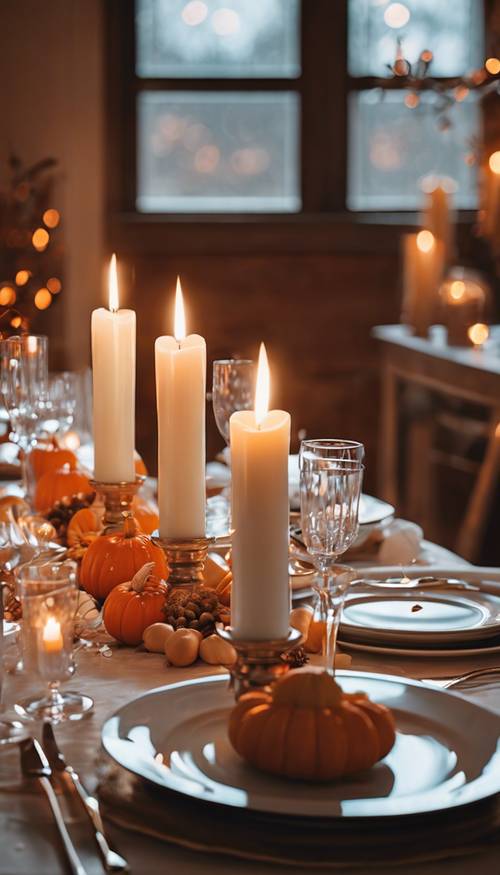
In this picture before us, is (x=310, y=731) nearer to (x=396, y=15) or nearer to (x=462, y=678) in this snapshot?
(x=462, y=678)

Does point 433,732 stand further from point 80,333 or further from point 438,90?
point 80,333

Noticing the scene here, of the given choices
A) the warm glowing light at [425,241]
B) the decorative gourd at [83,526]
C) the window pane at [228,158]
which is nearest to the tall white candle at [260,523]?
the decorative gourd at [83,526]

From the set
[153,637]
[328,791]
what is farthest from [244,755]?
[153,637]

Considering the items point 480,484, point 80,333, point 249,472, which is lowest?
point 480,484

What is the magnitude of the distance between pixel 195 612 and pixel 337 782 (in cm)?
38

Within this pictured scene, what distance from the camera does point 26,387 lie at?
65.7 inches

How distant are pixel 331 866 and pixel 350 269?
4.11 meters

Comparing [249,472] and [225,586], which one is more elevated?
[249,472]

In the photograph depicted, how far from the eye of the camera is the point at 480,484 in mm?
3471

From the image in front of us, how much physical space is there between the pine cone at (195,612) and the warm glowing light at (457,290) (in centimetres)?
254

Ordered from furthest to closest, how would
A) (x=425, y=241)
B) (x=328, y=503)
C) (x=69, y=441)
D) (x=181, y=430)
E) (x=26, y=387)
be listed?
(x=425, y=241), (x=69, y=441), (x=26, y=387), (x=181, y=430), (x=328, y=503)

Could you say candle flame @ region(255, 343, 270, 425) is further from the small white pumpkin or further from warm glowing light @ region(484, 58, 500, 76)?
warm glowing light @ region(484, 58, 500, 76)

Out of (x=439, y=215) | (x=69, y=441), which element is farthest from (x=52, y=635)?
(x=439, y=215)

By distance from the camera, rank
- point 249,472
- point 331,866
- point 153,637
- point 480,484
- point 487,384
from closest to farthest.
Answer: point 331,866 < point 249,472 < point 153,637 < point 487,384 < point 480,484
